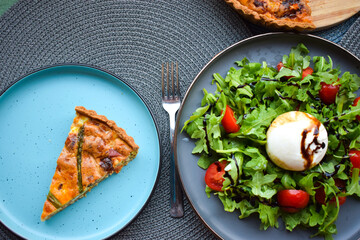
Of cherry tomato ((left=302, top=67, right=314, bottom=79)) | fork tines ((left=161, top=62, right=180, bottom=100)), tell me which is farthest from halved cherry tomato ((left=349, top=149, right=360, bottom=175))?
fork tines ((left=161, top=62, right=180, bottom=100))

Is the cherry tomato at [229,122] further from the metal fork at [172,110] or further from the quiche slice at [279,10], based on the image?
the quiche slice at [279,10]

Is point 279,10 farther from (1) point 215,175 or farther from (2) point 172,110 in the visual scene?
(1) point 215,175

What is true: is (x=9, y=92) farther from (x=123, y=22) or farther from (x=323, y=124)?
(x=323, y=124)

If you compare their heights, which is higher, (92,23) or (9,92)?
(92,23)

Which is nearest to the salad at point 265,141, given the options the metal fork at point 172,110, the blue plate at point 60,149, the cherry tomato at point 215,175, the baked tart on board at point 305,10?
the cherry tomato at point 215,175

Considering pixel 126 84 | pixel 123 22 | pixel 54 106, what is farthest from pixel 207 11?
pixel 54 106

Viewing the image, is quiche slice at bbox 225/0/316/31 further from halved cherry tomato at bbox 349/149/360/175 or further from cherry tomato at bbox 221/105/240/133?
halved cherry tomato at bbox 349/149/360/175
